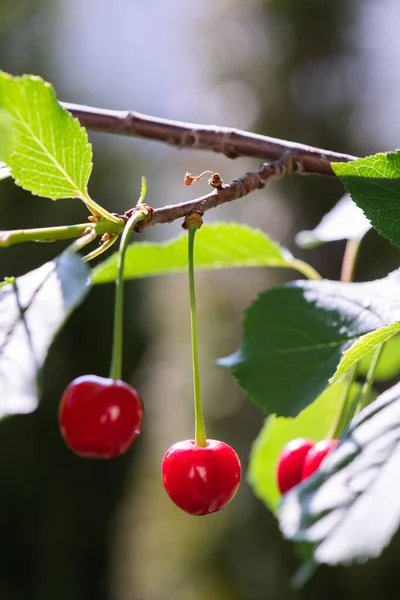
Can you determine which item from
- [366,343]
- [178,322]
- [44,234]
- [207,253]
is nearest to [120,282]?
[44,234]

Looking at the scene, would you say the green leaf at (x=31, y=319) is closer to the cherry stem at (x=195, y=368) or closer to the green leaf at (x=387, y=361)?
the cherry stem at (x=195, y=368)

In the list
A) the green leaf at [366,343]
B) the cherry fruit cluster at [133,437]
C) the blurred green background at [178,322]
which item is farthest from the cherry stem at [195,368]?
the blurred green background at [178,322]

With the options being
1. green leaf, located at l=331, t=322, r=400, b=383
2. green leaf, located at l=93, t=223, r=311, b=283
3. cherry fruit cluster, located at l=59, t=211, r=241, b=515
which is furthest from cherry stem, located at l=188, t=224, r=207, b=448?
green leaf, located at l=93, t=223, r=311, b=283

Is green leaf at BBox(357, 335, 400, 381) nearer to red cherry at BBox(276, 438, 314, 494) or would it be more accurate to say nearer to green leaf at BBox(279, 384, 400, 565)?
red cherry at BBox(276, 438, 314, 494)

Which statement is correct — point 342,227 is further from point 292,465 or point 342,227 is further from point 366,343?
point 366,343

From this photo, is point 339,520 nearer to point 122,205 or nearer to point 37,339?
point 37,339

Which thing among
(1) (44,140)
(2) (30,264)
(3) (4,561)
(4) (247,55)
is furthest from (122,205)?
(1) (44,140)

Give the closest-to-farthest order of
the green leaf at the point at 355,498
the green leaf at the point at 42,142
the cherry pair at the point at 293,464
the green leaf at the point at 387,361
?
the green leaf at the point at 355,498, the green leaf at the point at 42,142, the cherry pair at the point at 293,464, the green leaf at the point at 387,361

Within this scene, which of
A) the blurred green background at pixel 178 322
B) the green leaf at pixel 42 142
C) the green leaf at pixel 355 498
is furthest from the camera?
the blurred green background at pixel 178 322
